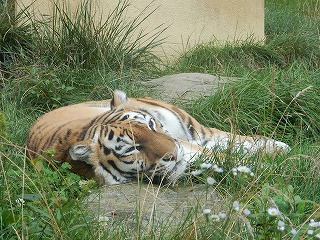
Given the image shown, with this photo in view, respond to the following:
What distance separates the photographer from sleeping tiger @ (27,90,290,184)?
4.52 metres

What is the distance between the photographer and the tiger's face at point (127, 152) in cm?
451

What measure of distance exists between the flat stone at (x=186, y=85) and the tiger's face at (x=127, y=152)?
1.75m

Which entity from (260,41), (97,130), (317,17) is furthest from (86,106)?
(317,17)

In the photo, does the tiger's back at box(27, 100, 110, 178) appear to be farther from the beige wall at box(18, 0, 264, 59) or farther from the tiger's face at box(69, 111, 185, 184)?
the beige wall at box(18, 0, 264, 59)

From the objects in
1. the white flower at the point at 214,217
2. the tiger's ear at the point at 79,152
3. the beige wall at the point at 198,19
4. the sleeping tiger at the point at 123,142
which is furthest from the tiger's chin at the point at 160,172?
the beige wall at the point at 198,19

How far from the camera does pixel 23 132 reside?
18.3 feet

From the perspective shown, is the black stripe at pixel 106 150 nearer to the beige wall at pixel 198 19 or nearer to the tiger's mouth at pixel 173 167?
the tiger's mouth at pixel 173 167

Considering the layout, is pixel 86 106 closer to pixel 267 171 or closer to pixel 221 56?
pixel 267 171

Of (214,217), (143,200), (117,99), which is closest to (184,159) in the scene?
(143,200)

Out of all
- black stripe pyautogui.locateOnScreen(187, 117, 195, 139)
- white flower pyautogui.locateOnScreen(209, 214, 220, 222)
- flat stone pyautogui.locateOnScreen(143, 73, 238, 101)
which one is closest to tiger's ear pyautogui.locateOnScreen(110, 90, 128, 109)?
black stripe pyautogui.locateOnScreen(187, 117, 195, 139)

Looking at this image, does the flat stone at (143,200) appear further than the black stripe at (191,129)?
No

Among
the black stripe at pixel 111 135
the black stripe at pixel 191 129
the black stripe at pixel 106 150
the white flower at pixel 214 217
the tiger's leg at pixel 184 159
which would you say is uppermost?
the white flower at pixel 214 217

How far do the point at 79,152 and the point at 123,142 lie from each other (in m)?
0.28

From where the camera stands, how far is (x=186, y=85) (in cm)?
681
